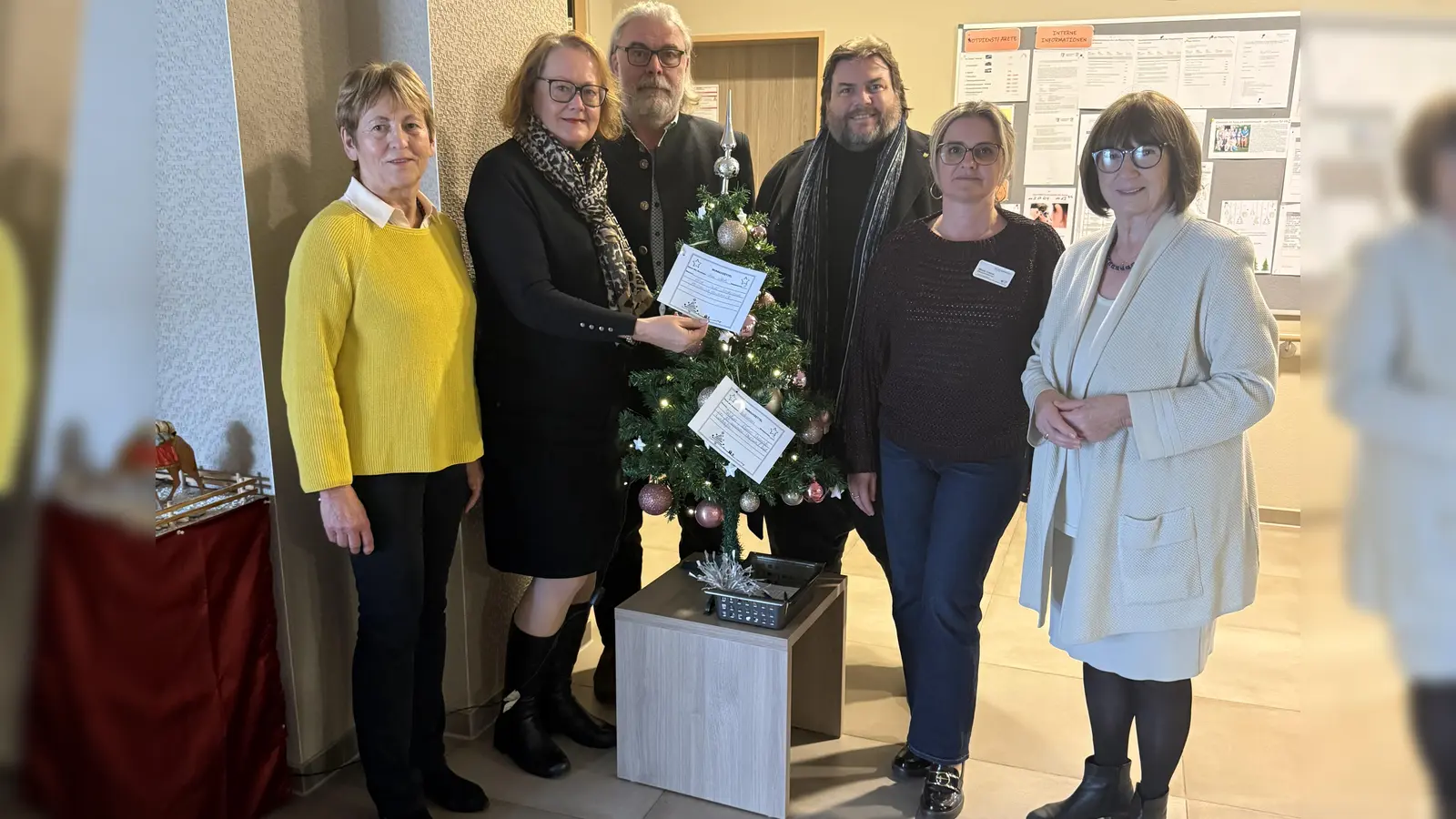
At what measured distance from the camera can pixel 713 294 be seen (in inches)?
77.2

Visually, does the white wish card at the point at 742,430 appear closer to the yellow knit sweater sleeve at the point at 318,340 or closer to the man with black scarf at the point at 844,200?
the man with black scarf at the point at 844,200

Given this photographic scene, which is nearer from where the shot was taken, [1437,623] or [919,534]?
[1437,623]

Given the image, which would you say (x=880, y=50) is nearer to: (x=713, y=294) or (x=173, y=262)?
(x=713, y=294)

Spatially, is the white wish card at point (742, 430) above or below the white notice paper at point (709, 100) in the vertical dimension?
below

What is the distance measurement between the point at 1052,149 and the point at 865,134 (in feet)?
6.96

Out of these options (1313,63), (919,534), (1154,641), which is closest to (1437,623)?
(1313,63)

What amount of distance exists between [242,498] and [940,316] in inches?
56.2

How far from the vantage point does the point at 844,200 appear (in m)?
2.26

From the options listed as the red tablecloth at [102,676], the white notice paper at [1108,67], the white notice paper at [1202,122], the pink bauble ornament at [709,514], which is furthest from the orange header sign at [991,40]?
the red tablecloth at [102,676]

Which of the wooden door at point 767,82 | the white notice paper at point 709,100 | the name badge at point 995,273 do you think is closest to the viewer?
the name badge at point 995,273

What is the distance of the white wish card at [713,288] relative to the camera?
1.95 meters

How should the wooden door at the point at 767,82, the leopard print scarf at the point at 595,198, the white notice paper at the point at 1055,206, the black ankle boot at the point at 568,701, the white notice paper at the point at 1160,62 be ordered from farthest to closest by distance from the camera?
the wooden door at the point at 767,82 → the white notice paper at the point at 1055,206 → the white notice paper at the point at 1160,62 → the black ankle boot at the point at 568,701 → the leopard print scarf at the point at 595,198

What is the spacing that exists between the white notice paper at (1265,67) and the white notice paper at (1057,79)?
0.58 m

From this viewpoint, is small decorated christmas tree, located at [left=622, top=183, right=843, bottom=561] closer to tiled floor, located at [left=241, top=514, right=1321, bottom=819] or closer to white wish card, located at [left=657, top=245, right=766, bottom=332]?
white wish card, located at [left=657, top=245, right=766, bottom=332]
